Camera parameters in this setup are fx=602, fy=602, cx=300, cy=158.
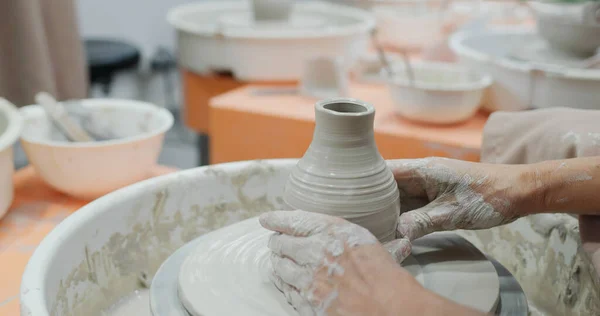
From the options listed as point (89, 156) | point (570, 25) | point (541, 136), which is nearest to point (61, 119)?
point (89, 156)

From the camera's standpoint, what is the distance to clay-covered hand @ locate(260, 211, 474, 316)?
0.75 metres

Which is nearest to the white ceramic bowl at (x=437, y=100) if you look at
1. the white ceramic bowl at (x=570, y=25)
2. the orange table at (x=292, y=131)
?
the orange table at (x=292, y=131)

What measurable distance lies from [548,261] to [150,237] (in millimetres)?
759

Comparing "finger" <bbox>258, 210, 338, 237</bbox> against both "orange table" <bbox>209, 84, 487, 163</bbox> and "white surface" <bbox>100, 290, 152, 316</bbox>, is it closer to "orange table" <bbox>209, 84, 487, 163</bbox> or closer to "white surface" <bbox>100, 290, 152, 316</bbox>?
"white surface" <bbox>100, 290, 152, 316</bbox>

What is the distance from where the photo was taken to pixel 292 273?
83 cm

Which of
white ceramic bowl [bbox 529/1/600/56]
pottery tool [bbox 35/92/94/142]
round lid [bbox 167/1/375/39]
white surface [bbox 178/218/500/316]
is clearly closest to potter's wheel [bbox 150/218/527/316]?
white surface [bbox 178/218/500/316]

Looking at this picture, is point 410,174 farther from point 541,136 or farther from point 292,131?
point 292,131

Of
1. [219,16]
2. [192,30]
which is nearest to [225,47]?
[192,30]

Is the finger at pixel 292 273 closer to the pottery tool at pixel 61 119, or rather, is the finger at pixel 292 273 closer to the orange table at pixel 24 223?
the orange table at pixel 24 223

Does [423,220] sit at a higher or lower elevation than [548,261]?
higher

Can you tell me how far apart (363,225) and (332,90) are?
1.28 meters

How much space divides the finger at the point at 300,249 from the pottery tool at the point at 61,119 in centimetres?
85

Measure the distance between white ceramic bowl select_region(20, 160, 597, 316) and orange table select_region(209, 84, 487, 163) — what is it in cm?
50

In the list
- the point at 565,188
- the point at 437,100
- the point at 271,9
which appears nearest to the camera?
the point at 565,188
